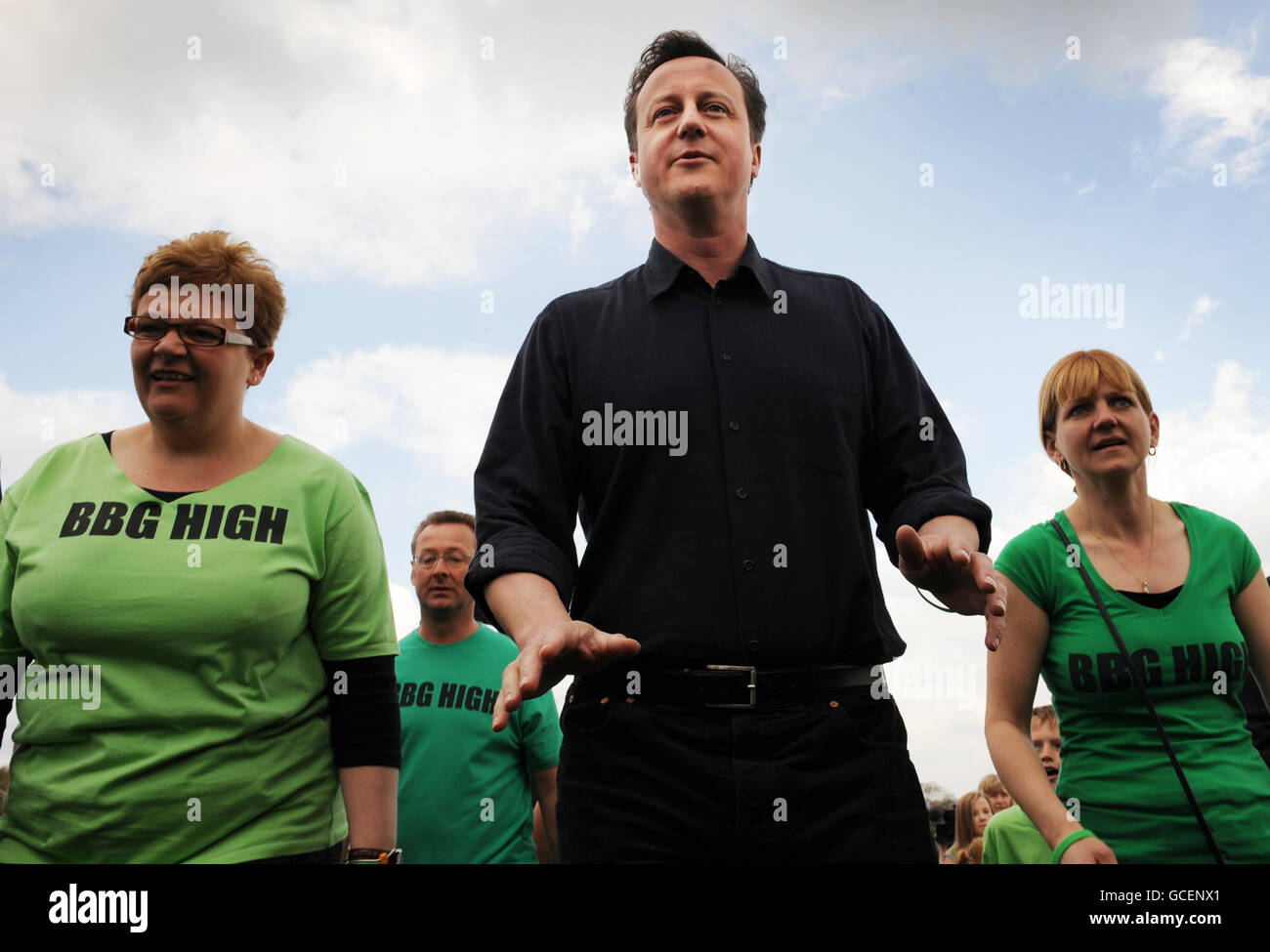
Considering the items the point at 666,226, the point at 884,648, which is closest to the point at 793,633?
the point at 884,648

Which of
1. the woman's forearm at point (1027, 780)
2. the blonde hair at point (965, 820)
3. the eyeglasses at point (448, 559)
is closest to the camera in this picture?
the woman's forearm at point (1027, 780)

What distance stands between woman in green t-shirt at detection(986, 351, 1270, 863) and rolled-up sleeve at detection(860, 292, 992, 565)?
0.48 metres

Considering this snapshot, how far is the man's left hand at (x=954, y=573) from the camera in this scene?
1.72m

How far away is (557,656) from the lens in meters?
1.54

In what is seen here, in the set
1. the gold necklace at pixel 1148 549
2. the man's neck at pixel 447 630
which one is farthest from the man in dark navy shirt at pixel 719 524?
the man's neck at pixel 447 630

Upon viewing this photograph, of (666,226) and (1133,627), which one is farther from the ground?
(666,226)

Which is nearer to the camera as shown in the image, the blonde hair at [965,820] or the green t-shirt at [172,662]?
the green t-shirt at [172,662]

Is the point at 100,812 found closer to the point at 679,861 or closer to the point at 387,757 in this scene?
the point at 387,757

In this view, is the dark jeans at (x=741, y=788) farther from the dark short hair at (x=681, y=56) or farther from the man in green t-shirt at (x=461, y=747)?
the man in green t-shirt at (x=461, y=747)

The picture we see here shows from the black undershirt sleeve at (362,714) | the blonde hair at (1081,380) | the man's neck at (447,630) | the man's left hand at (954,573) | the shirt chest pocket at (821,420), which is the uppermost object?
the blonde hair at (1081,380)

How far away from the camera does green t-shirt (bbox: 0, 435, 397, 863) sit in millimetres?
2164

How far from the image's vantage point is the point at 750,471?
2.03 m

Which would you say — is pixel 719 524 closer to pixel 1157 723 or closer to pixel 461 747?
pixel 1157 723
